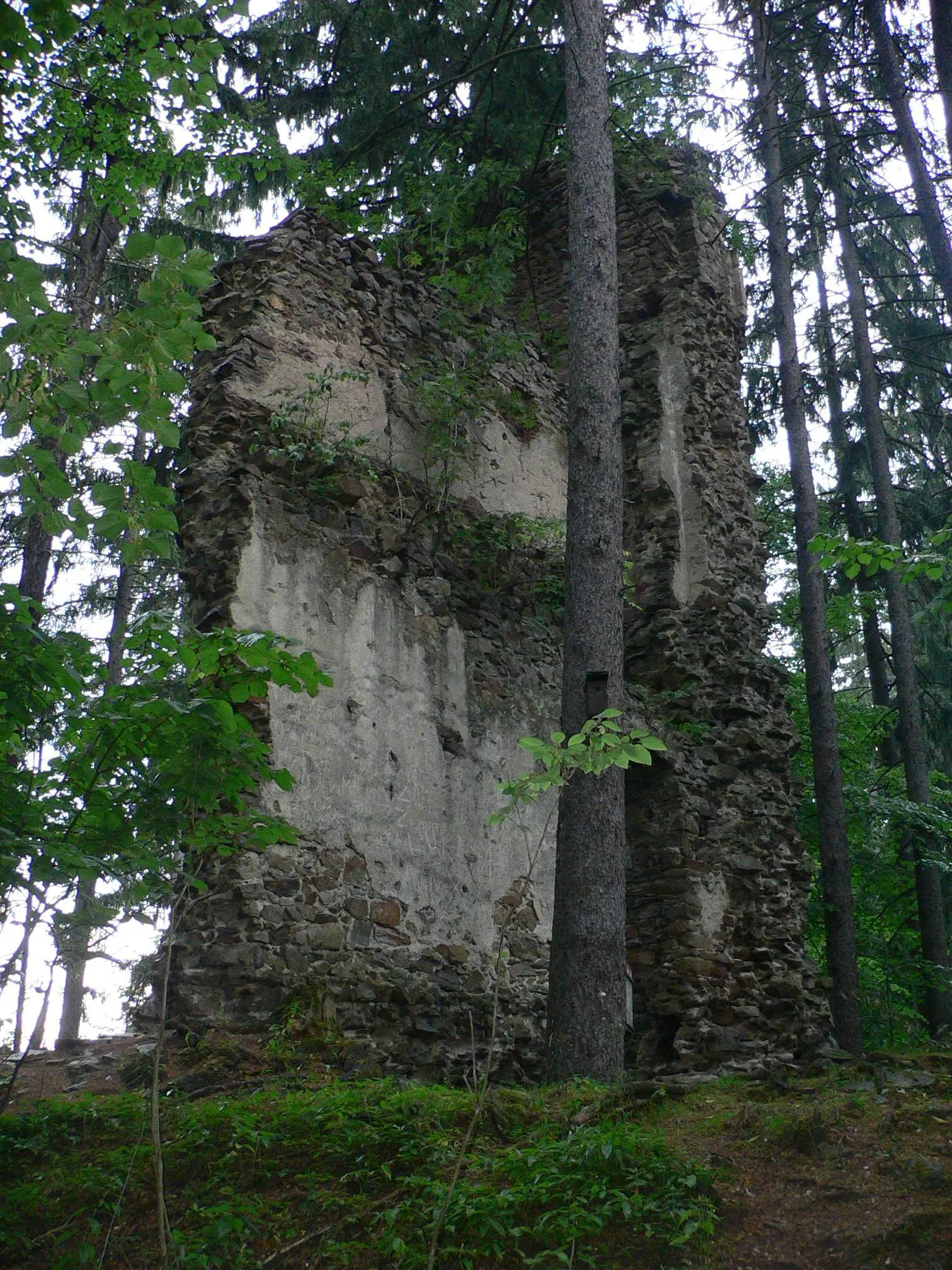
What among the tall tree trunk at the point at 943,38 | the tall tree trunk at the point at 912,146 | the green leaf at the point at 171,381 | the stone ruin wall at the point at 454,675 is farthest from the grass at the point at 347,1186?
the tall tree trunk at the point at 943,38

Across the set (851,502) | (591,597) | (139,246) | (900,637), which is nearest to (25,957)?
(139,246)

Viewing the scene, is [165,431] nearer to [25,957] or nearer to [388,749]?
[25,957]

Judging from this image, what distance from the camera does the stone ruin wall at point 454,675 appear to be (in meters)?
6.84

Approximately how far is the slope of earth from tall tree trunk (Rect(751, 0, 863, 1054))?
253 inches

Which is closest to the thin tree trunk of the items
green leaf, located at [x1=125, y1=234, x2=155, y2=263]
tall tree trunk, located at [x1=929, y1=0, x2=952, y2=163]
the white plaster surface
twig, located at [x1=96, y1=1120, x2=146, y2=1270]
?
twig, located at [x1=96, y1=1120, x2=146, y2=1270]

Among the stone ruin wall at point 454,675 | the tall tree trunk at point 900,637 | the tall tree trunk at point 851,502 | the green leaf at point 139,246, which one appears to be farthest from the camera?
the tall tree trunk at point 851,502

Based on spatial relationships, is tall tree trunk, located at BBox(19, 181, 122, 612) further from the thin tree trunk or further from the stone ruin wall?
the thin tree trunk

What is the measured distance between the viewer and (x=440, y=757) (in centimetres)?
784

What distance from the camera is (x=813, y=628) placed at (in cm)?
1235

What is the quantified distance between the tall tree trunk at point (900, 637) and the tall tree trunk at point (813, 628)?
2.64 feet

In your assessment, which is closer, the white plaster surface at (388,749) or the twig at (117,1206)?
the twig at (117,1206)

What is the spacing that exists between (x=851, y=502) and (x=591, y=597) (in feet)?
39.3

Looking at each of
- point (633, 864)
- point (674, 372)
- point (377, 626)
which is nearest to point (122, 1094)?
point (377, 626)

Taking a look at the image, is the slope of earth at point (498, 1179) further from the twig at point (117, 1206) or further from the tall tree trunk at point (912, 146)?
the tall tree trunk at point (912, 146)
